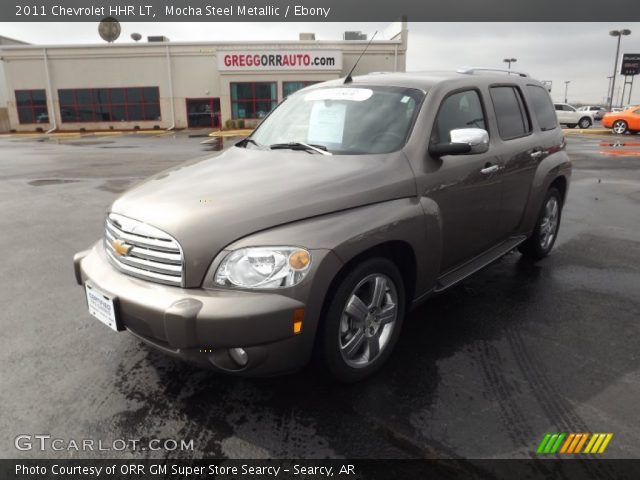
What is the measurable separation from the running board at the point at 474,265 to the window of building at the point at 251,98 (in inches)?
1234

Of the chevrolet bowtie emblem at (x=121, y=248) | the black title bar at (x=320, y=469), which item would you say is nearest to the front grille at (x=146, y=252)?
the chevrolet bowtie emblem at (x=121, y=248)

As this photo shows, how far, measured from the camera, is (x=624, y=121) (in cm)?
2684

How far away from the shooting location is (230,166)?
10.9 feet

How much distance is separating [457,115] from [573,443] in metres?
2.35

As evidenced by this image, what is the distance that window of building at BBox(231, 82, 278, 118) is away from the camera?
34000 millimetres

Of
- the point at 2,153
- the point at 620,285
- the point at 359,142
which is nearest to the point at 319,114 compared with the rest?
the point at 359,142

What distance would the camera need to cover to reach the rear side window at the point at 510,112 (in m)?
4.23

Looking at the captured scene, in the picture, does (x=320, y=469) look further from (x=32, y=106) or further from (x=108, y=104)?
(x=32, y=106)

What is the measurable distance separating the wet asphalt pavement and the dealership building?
30779mm

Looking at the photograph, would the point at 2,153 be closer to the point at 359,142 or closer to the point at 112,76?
the point at 112,76

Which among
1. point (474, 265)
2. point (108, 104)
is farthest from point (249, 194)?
point (108, 104)

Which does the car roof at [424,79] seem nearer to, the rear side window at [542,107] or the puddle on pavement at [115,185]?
the rear side window at [542,107]

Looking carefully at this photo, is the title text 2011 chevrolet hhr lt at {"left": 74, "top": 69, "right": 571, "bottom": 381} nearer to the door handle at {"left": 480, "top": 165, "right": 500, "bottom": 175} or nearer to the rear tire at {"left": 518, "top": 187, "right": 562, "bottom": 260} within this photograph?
the door handle at {"left": 480, "top": 165, "right": 500, "bottom": 175}

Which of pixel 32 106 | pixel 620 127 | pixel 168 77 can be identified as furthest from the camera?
pixel 32 106
